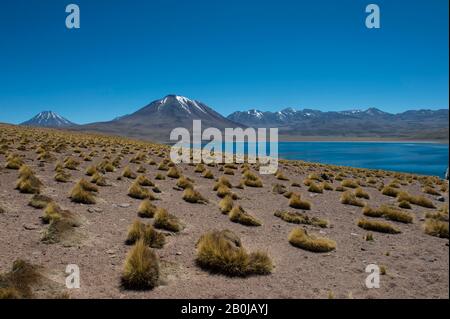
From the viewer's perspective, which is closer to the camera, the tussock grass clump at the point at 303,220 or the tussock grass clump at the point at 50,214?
the tussock grass clump at the point at 50,214

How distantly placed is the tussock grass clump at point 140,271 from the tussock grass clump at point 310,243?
3511 millimetres

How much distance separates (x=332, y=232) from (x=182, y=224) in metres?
4.03

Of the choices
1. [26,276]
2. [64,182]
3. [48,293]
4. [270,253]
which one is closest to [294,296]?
[270,253]

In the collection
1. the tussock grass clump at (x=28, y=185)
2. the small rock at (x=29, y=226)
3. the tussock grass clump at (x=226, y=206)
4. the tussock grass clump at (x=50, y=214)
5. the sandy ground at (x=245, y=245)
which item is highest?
the tussock grass clump at (x=28, y=185)

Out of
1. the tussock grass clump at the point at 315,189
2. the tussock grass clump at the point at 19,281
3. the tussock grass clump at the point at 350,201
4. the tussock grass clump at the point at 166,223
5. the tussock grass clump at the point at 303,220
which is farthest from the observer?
the tussock grass clump at the point at 315,189

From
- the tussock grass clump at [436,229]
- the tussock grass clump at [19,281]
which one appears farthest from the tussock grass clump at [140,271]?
the tussock grass clump at [436,229]

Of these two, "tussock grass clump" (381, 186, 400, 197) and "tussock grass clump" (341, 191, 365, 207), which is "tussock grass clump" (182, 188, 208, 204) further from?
"tussock grass clump" (381, 186, 400, 197)

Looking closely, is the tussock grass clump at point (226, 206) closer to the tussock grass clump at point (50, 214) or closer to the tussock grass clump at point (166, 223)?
the tussock grass clump at point (166, 223)

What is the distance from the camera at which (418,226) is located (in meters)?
10.5

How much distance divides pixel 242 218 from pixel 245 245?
6.88 ft

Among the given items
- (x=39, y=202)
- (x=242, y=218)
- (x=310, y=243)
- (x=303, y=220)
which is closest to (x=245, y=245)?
(x=310, y=243)

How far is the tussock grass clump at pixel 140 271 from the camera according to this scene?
5.77 metres

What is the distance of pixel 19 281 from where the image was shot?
5.41 meters

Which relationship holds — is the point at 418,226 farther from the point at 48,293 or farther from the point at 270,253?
the point at 48,293
